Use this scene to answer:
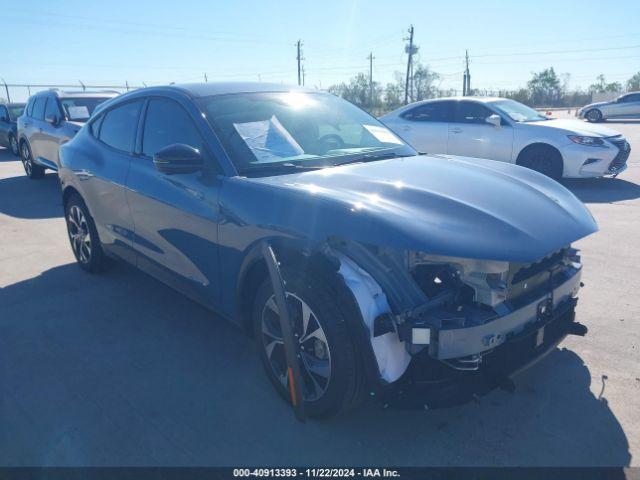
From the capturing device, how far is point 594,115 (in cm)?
2745

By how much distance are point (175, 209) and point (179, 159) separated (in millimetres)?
482

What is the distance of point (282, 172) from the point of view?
3047 mm

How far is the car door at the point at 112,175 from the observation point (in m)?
4.06

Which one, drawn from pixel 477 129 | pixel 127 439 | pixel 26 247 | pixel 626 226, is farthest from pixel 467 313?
pixel 477 129

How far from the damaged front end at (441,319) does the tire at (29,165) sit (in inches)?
419

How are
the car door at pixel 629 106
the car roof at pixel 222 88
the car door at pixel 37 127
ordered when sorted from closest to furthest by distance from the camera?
1. the car roof at pixel 222 88
2. the car door at pixel 37 127
3. the car door at pixel 629 106

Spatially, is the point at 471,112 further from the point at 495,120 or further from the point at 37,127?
the point at 37,127

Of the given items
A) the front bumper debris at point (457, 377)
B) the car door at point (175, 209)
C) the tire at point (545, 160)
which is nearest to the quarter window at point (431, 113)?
the tire at point (545, 160)

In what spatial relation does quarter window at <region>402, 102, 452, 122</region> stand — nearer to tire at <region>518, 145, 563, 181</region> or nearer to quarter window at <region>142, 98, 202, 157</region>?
tire at <region>518, 145, 563, 181</region>

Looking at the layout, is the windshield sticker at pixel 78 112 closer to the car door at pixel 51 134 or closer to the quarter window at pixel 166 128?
the car door at pixel 51 134

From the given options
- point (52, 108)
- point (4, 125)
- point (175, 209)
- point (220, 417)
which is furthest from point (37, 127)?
point (220, 417)

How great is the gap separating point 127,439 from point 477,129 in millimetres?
8300

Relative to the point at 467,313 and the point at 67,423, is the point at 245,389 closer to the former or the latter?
the point at 67,423

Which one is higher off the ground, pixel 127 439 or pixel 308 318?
pixel 308 318
